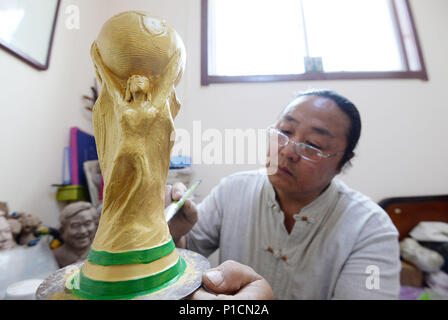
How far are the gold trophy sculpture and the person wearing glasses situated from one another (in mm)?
273

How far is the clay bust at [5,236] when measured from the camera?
2.55 feet

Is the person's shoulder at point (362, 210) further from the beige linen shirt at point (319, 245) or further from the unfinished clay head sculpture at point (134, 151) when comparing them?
the unfinished clay head sculpture at point (134, 151)

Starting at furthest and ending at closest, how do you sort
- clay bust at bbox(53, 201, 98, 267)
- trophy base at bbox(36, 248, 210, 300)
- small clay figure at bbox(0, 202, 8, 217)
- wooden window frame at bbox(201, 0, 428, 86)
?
wooden window frame at bbox(201, 0, 428, 86), clay bust at bbox(53, 201, 98, 267), small clay figure at bbox(0, 202, 8, 217), trophy base at bbox(36, 248, 210, 300)

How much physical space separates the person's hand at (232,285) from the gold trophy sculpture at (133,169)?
17 millimetres

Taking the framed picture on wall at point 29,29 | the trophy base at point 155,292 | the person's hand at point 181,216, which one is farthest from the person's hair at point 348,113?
the framed picture on wall at point 29,29

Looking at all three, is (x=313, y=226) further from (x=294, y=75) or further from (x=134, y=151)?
(x=294, y=75)

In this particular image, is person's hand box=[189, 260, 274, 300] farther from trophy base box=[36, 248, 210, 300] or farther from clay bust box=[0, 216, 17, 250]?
clay bust box=[0, 216, 17, 250]

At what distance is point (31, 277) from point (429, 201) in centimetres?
205

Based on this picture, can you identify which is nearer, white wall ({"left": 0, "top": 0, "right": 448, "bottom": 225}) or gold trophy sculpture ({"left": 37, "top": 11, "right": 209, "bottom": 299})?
gold trophy sculpture ({"left": 37, "top": 11, "right": 209, "bottom": 299})

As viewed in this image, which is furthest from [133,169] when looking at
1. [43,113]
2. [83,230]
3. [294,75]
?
[294,75]

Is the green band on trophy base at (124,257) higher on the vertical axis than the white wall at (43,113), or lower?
lower

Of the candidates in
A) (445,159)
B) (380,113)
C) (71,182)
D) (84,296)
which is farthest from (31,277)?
(445,159)

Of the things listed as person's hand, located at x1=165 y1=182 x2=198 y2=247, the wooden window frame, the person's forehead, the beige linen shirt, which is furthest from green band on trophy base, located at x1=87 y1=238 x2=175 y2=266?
the wooden window frame

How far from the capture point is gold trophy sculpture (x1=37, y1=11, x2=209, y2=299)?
318 millimetres
